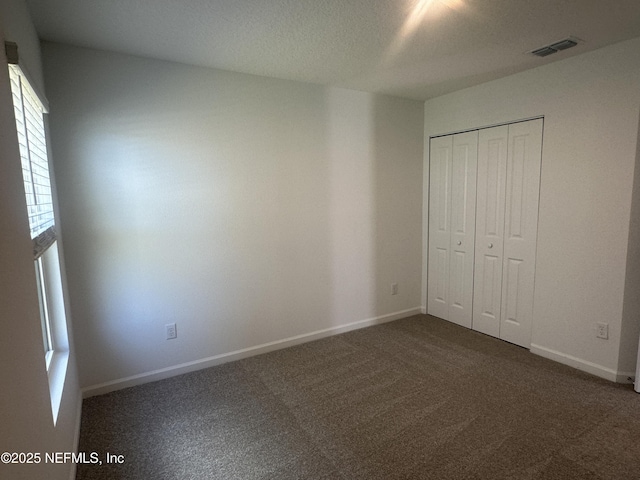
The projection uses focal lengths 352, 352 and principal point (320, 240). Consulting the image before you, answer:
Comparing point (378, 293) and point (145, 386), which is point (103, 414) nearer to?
point (145, 386)

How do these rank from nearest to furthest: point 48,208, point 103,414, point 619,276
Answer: point 48,208 < point 103,414 < point 619,276

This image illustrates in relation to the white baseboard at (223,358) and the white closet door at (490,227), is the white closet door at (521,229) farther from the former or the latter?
the white baseboard at (223,358)

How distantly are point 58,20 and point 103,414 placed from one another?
233cm

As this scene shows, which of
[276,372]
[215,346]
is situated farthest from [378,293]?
[215,346]

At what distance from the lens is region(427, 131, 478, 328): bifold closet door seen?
3.46 metres

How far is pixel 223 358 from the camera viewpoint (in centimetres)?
291

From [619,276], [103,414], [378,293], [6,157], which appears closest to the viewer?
[6,157]

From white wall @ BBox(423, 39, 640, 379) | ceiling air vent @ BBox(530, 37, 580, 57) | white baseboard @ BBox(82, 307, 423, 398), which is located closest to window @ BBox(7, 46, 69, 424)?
white baseboard @ BBox(82, 307, 423, 398)

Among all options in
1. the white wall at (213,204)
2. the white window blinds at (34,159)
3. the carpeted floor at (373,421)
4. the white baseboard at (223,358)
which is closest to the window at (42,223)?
the white window blinds at (34,159)

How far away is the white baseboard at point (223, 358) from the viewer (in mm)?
2498

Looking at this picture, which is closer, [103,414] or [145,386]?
[103,414]

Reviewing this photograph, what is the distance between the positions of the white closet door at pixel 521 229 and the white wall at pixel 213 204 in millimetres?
1036

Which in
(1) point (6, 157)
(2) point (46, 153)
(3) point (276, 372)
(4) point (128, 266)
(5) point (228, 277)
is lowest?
(3) point (276, 372)

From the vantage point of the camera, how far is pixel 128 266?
2.51 m
